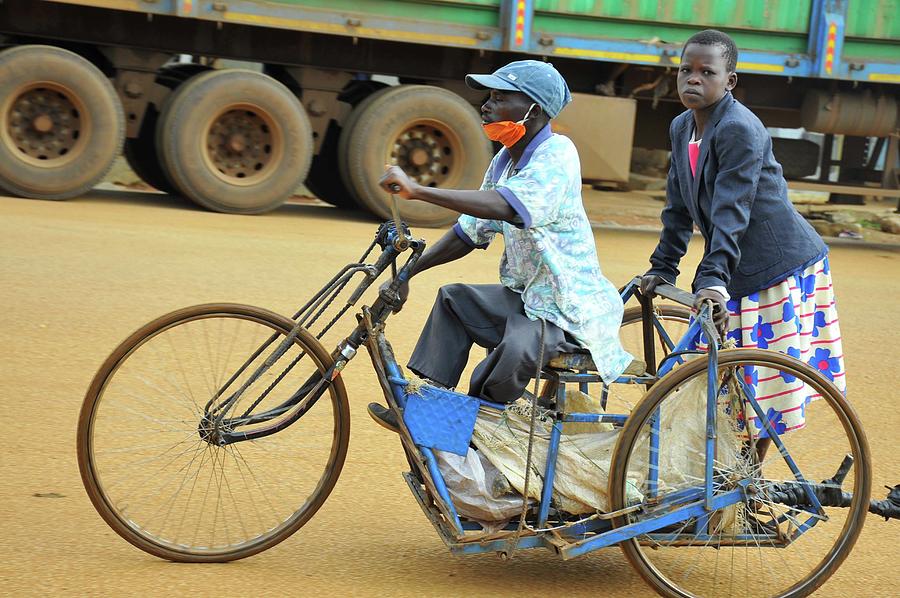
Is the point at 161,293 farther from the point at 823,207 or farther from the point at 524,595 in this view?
the point at 823,207

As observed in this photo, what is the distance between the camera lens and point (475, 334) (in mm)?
3279

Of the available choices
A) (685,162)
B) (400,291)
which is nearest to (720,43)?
(685,162)

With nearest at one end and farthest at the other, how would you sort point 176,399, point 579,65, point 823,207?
point 176,399
point 579,65
point 823,207

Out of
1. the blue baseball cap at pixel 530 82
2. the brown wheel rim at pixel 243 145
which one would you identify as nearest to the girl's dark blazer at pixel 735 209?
the blue baseball cap at pixel 530 82

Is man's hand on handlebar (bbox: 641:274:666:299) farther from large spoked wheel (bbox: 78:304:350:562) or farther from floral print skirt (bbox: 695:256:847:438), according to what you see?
large spoked wheel (bbox: 78:304:350:562)

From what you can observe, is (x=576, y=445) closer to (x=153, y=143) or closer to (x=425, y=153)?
(x=425, y=153)

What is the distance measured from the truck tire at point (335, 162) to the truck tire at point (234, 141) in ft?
2.18

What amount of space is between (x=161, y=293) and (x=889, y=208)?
40.9 feet

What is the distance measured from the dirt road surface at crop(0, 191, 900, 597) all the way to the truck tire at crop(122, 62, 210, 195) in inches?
34.2

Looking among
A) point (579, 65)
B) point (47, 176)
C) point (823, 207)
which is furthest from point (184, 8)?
point (823, 207)

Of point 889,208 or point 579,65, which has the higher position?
point 579,65

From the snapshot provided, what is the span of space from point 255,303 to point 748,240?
368 cm

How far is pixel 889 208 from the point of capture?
16.2 metres

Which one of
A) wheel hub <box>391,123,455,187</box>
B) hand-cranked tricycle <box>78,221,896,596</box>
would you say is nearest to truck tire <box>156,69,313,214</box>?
wheel hub <box>391,123,455,187</box>
